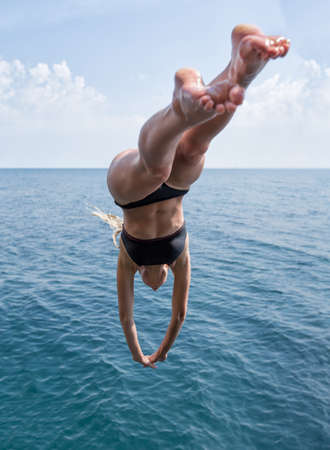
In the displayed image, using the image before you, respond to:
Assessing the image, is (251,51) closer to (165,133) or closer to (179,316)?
(165,133)

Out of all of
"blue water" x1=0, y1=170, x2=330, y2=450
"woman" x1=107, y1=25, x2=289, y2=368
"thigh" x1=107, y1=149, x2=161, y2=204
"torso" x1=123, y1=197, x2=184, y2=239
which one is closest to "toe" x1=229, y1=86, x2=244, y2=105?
"woman" x1=107, y1=25, x2=289, y2=368

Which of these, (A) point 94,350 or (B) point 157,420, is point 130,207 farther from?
(A) point 94,350

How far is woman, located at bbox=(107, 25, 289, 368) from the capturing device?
99.1 inches

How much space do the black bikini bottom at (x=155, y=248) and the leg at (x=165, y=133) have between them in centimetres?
88

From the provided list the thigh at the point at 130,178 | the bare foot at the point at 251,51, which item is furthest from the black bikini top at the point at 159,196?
the bare foot at the point at 251,51

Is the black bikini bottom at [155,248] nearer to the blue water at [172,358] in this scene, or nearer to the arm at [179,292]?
the arm at [179,292]

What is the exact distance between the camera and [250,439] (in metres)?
12.3

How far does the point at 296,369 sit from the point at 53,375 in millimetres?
9723

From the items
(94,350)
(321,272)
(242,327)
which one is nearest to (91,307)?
(94,350)

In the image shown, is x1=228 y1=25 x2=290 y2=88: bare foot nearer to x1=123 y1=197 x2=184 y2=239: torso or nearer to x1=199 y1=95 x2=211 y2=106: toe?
x1=199 y1=95 x2=211 y2=106: toe

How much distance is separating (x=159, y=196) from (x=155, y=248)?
0.95 metres

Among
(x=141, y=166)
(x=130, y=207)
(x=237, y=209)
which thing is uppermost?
(x=141, y=166)

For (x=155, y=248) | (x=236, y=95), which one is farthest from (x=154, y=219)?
(x=236, y=95)

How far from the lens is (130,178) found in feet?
12.5
